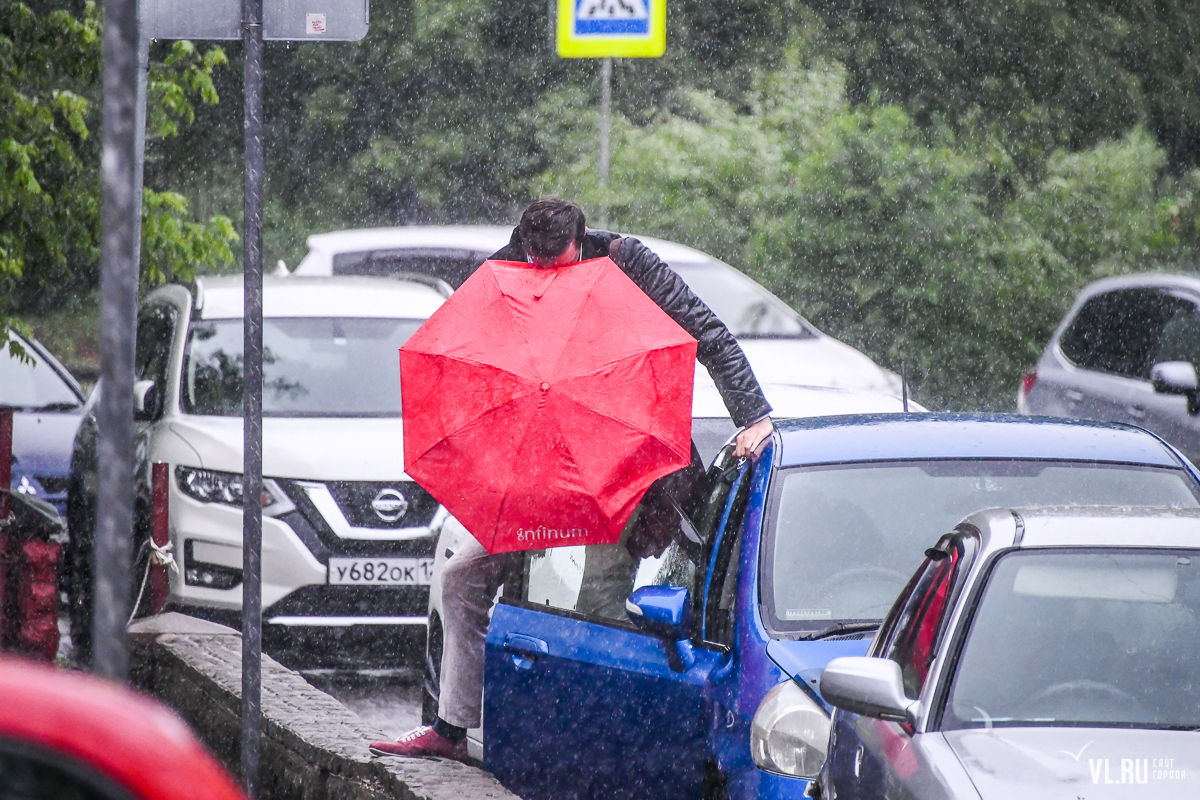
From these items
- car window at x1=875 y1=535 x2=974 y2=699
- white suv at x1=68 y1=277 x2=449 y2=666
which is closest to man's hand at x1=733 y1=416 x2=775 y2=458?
car window at x1=875 y1=535 x2=974 y2=699

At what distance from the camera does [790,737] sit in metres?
4.41

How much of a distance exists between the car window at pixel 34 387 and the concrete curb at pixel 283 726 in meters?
4.09

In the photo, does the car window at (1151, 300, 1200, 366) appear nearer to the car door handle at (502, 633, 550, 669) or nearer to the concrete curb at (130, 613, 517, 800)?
the concrete curb at (130, 613, 517, 800)

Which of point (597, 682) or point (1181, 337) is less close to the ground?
point (1181, 337)

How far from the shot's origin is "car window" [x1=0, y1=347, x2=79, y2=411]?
38.2 feet

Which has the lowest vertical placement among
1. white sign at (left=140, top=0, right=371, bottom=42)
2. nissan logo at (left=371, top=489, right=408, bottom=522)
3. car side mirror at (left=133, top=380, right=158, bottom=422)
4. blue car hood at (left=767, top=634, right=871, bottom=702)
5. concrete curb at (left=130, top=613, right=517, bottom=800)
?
concrete curb at (left=130, top=613, right=517, bottom=800)

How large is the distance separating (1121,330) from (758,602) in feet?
26.6

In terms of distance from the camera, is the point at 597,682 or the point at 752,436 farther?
the point at 752,436

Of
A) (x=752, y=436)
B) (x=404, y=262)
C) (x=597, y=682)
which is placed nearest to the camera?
(x=597, y=682)

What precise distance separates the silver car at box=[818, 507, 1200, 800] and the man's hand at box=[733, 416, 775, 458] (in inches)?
47.5

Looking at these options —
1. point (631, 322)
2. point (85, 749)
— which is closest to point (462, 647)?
point (631, 322)

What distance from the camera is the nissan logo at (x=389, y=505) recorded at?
8359 mm

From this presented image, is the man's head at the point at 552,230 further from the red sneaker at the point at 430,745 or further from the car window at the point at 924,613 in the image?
the car window at the point at 924,613

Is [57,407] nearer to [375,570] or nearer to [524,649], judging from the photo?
[375,570]
